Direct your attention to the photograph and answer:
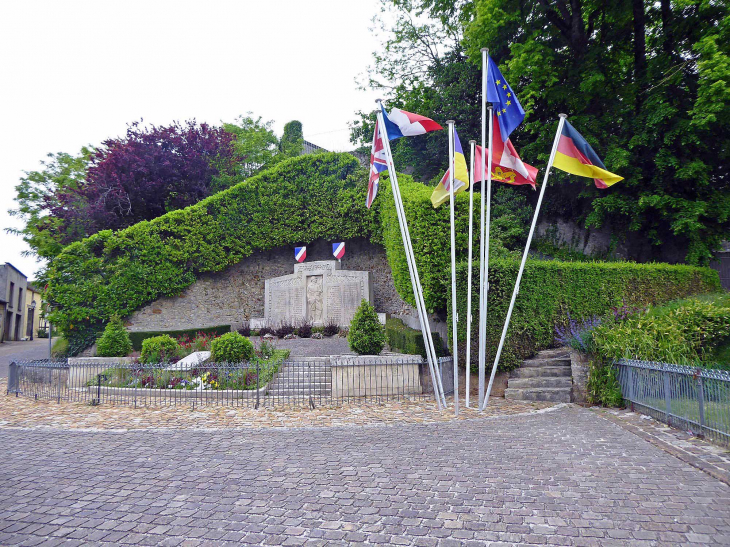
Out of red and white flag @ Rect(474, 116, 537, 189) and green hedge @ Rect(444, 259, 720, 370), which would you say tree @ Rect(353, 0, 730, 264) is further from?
red and white flag @ Rect(474, 116, 537, 189)

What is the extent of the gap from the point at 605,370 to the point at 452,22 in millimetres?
17198

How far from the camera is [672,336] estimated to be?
8914mm

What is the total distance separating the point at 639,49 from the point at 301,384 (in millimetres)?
16279

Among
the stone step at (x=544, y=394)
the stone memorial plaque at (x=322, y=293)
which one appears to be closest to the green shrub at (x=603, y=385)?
the stone step at (x=544, y=394)

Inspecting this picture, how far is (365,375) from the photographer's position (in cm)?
1007

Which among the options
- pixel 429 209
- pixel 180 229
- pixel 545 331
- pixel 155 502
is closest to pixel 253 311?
pixel 180 229

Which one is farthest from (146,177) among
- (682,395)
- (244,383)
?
(682,395)

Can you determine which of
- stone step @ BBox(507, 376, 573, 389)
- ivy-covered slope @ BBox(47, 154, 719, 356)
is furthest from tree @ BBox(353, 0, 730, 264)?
stone step @ BBox(507, 376, 573, 389)

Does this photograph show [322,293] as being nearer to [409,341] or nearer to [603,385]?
[409,341]

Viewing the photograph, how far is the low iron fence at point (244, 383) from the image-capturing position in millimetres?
10031

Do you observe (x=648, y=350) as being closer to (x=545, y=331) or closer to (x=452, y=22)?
(x=545, y=331)

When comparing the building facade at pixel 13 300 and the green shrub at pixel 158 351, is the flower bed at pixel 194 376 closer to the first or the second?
the green shrub at pixel 158 351

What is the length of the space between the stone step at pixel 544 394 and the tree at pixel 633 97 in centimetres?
875

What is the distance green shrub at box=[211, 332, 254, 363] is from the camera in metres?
11.5
